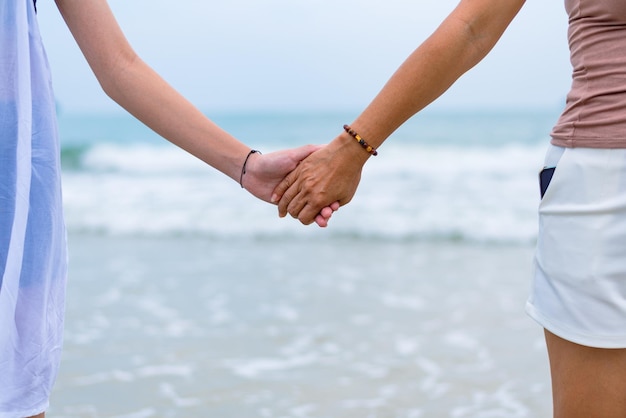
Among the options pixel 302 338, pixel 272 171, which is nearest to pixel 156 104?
pixel 272 171

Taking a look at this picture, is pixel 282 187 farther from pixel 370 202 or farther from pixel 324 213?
pixel 370 202

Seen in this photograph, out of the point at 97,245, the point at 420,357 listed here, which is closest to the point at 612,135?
the point at 420,357

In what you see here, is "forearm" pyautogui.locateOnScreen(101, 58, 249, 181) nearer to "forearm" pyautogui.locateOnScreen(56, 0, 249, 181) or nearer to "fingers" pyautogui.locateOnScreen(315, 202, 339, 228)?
"forearm" pyautogui.locateOnScreen(56, 0, 249, 181)

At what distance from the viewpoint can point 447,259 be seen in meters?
7.32

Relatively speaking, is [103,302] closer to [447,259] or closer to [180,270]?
[180,270]

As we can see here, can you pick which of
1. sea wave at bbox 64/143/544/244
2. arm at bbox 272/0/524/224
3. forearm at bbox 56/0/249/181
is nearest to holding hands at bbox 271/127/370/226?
arm at bbox 272/0/524/224

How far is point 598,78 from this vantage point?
1.75m

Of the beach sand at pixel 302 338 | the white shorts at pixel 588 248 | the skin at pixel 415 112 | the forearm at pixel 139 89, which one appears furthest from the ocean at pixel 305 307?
the white shorts at pixel 588 248

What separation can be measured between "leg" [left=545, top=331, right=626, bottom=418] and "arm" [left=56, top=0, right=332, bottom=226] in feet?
3.58

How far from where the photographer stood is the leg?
1.75m

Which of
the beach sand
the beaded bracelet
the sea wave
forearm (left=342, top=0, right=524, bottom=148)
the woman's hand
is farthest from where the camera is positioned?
the sea wave

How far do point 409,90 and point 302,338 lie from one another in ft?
9.40

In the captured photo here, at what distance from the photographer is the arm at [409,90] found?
79.7 inches

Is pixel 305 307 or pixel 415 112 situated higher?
pixel 415 112
